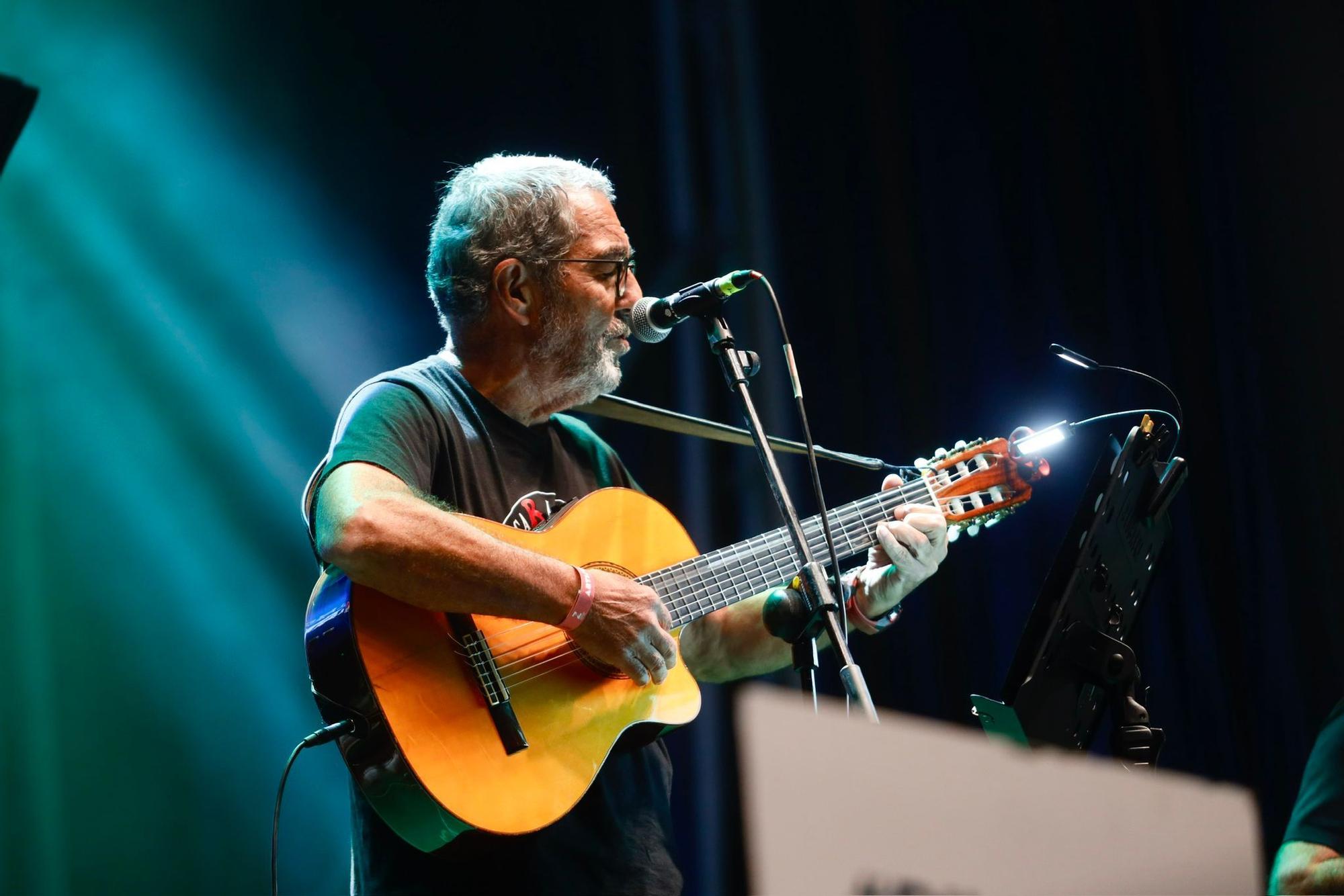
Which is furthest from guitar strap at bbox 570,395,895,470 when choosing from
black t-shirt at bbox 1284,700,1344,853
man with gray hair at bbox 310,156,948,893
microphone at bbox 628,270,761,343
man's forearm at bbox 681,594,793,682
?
black t-shirt at bbox 1284,700,1344,853

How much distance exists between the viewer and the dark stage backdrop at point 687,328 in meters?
3.29

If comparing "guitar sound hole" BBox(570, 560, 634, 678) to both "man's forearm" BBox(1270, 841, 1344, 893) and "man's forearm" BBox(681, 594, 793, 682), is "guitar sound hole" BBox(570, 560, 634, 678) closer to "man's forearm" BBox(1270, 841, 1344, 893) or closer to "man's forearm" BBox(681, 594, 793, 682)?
"man's forearm" BBox(681, 594, 793, 682)

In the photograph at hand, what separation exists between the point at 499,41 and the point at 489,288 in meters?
1.79

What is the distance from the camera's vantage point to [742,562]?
2.56m

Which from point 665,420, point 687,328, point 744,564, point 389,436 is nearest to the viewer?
point 389,436

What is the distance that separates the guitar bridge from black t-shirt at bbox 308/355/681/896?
18 cm

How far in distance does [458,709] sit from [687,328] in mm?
2247

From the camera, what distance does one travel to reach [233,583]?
346 cm

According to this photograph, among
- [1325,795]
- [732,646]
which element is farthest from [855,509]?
[1325,795]

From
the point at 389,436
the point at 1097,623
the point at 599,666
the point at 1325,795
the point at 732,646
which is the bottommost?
the point at 1325,795

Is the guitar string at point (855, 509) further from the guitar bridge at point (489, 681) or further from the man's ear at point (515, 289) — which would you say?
the man's ear at point (515, 289)

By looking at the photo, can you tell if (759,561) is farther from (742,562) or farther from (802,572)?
(802,572)

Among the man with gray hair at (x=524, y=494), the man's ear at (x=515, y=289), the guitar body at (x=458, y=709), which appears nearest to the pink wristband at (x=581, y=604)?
the man with gray hair at (x=524, y=494)

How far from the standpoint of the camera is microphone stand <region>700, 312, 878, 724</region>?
184 cm
